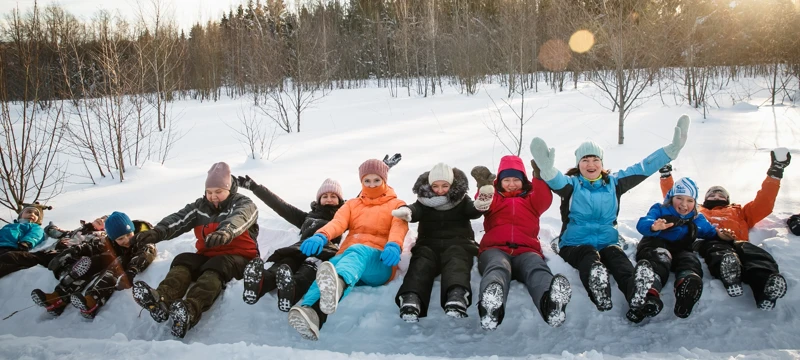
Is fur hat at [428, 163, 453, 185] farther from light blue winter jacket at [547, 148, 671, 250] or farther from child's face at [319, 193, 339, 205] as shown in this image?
child's face at [319, 193, 339, 205]

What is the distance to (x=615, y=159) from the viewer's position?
22.5 feet

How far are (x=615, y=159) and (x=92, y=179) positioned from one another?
8540 millimetres

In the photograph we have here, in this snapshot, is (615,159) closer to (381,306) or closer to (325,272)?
(381,306)

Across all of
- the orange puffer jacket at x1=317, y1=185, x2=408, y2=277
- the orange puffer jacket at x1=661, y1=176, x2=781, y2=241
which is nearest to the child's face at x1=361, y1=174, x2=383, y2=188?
the orange puffer jacket at x1=317, y1=185, x2=408, y2=277

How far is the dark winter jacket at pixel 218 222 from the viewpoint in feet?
11.1

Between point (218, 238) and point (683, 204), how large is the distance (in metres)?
3.56

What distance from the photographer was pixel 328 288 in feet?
8.43

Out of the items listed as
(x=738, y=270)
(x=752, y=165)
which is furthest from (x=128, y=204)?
(x=752, y=165)

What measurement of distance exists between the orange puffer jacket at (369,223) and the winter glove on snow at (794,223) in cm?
331

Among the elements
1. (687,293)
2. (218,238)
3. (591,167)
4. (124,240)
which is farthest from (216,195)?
(687,293)

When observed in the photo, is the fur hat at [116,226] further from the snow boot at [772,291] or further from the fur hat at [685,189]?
the snow boot at [772,291]

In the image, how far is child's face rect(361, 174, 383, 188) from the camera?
360 cm

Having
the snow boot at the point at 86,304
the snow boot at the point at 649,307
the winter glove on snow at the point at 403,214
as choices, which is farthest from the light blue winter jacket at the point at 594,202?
the snow boot at the point at 86,304

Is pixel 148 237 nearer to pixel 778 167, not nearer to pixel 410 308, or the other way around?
pixel 410 308
